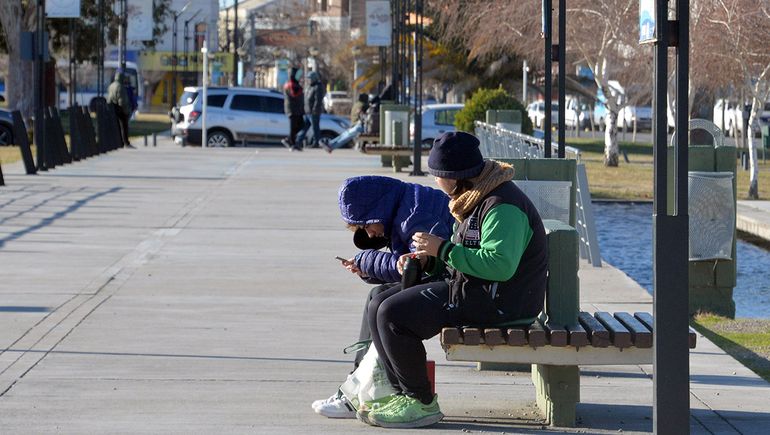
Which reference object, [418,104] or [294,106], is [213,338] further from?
[294,106]

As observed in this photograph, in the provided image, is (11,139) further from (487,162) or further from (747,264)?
(487,162)

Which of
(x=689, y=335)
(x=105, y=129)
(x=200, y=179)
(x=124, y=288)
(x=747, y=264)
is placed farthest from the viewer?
(x=105, y=129)

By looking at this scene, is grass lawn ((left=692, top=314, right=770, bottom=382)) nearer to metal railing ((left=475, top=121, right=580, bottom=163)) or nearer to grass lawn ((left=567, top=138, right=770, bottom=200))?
metal railing ((left=475, top=121, right=580, bottom=163))

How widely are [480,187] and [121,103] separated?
2857 centimetres

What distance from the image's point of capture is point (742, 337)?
9.78m

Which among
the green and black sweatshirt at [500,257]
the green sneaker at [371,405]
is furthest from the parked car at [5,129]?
the green and black sweatshirt at [500,257]

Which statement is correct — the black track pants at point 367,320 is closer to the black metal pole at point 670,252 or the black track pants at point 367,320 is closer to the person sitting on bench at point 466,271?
the person sitting on bench at point 466,271

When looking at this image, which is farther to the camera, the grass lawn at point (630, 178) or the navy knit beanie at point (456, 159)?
the grass lawn at point (630, 178)

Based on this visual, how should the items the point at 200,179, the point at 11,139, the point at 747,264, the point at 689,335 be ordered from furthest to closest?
the point at 11,139
the point at 200,179
the point at 747,264
the point at 689,335

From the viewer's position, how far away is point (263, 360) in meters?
7.96

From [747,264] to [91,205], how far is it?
7710mm

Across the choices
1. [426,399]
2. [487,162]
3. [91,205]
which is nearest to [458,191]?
[487,162]

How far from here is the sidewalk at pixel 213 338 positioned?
6.56m

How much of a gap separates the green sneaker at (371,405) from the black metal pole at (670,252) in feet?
4.00
